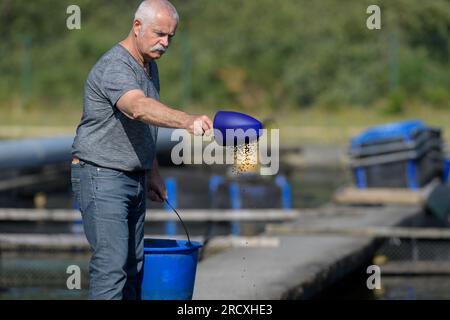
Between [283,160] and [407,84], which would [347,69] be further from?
[283,160]

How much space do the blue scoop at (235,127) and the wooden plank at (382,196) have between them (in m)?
9.60

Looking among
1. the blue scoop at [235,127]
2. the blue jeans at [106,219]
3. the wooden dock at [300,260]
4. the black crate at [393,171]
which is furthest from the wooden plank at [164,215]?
the blue scoop at [235,127]

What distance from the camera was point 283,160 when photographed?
23281 millimetres

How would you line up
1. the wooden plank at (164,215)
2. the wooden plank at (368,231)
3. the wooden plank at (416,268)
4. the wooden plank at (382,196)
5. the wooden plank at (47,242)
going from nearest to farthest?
the wooden plank at (416,268) < the wooden plank at (47,242) < the wooden plank at (368,231) < the wooden plank at (164,215) < the wooden plank at (382,196)

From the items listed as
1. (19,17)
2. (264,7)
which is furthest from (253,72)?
(19,17)

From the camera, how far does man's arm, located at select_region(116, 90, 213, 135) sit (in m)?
5.00

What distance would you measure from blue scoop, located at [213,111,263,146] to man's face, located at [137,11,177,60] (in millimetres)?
558

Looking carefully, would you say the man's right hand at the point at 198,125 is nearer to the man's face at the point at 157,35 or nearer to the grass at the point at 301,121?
the man's face at the point at 157,35

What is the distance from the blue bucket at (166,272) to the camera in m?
5.88

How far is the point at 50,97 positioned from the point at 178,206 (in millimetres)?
22116

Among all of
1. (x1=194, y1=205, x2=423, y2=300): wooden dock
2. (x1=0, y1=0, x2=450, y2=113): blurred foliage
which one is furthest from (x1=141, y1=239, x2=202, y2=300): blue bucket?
(x1=0, y1=0, x2=450, y2=113): blurred foliage

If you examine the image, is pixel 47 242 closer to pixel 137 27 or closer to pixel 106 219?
pixel 106 219

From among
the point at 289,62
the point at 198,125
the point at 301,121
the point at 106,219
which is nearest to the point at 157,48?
the point at 198,125

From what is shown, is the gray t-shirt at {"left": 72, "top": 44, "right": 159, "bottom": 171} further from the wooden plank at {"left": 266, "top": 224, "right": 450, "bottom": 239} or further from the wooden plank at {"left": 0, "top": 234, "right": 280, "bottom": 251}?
the wooden plank at {"left": 266, "top": 224, "right": 450, "bottom": 239}
